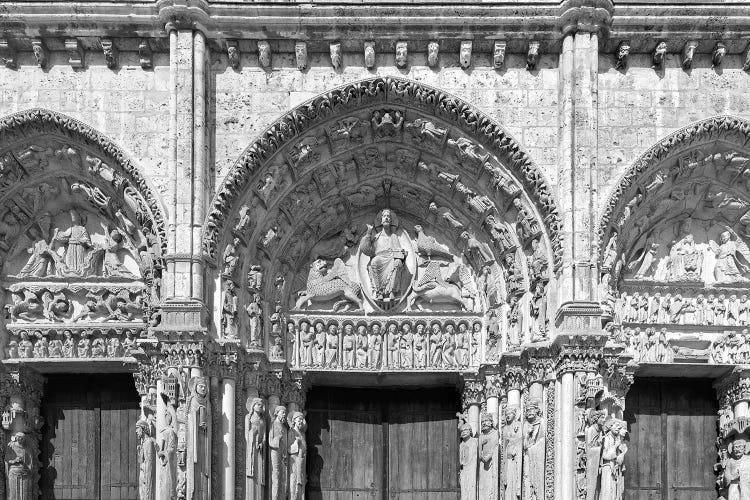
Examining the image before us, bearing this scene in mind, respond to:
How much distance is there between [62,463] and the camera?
14.0 meters

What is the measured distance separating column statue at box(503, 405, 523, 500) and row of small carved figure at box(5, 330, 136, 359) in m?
3.95

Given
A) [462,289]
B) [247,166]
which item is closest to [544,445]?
[462,289]

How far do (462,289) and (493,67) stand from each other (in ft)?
7.79

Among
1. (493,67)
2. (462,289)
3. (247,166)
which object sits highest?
(493,67)

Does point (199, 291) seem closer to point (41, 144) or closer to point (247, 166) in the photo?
point (247, 166)

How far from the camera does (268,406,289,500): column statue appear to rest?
13.5 meters

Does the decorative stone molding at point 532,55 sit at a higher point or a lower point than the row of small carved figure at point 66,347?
higher

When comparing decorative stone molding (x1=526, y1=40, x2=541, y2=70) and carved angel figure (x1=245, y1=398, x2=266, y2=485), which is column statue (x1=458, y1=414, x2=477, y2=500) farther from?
decorative stone molding (x1=526, y1=40, x2=541, y2=70)

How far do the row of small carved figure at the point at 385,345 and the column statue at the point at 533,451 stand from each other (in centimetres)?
113

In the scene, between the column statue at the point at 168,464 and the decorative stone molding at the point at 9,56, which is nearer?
the column statue at the point at 168,464

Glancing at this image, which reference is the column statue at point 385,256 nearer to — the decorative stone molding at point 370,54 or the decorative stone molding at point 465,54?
the decorative stone molding at point 370,54

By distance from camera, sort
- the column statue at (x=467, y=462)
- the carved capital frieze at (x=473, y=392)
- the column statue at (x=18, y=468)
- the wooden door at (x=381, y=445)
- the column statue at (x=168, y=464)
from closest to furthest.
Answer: the column statue at (x=168, y=464), the column statue at (x=18, y=468), the column statue at (x=467, y=462), the carved capital frieze at (x=473, y=392), the wooden door at (x=381, y=445)

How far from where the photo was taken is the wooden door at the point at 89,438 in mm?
13953

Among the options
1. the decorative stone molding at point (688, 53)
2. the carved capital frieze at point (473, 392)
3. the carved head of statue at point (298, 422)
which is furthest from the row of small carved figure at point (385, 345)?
the decorative stone molding at point (688, 53)
